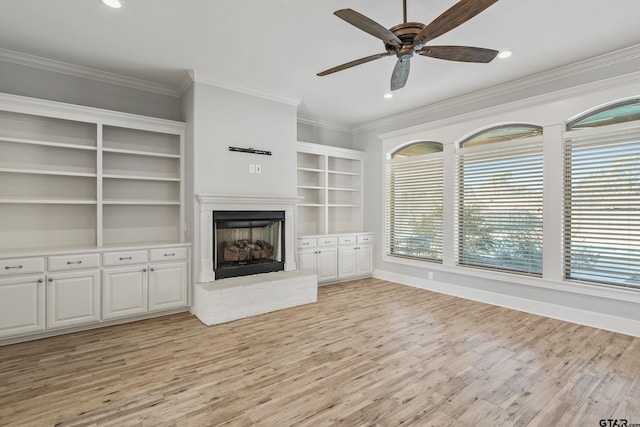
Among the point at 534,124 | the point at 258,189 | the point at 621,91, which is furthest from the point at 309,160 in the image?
the point at 621,91

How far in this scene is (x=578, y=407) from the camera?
216 centimetres

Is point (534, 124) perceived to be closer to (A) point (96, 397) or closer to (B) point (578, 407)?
(B) point (578, 407)

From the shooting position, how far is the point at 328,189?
600 cm

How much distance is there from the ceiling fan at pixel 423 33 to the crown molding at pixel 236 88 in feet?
7.27

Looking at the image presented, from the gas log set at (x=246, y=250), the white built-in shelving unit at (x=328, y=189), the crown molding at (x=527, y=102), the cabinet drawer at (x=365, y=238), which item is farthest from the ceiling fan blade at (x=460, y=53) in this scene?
the cabinet drawer at (x=365, y=238)

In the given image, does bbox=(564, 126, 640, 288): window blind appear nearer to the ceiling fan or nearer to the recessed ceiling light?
the ceiling fan

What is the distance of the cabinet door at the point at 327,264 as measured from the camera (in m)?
5.45

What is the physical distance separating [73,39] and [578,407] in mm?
5329

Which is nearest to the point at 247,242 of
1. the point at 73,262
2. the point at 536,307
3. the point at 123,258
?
the point at 123,258

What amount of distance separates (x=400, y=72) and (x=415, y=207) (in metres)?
3.13

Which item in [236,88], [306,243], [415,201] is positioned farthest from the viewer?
[415,201]

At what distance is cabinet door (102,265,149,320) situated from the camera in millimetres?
3576

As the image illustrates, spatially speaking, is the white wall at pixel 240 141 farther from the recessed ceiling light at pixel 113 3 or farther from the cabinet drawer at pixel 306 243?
the recessed ceiling light at pixel 113 3

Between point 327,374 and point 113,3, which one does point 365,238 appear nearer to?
point 327,374
